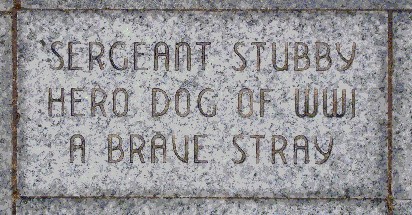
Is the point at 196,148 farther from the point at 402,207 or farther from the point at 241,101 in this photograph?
the point at 402,207

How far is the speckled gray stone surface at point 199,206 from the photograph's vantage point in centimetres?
213

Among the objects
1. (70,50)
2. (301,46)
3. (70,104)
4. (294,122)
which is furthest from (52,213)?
(301,46)

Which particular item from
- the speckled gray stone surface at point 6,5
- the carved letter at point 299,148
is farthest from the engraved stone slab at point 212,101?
the speckled gray stone surface at point 6,5

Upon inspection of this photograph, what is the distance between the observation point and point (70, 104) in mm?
2123

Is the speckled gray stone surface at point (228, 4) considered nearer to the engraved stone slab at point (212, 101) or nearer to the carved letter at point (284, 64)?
the engraved stone slab at point (212, 101)

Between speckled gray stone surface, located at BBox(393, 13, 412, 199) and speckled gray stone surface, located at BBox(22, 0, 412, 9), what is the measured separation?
0.08 metres

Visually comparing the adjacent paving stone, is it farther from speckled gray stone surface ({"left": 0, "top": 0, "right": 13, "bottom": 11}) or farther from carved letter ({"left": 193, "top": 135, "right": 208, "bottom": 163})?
speckled gray stone surface ({"left": 0, "top": 0, "right": 13, "bottom": 11})

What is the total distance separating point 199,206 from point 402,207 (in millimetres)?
718

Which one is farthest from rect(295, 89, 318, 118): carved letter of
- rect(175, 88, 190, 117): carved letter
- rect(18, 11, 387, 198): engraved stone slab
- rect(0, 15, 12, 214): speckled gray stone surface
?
rect(0, 15, 12, 214): speckled gray stone surface

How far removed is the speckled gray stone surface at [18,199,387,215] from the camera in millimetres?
2127

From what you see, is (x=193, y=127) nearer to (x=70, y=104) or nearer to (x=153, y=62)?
(x=153, y=62)

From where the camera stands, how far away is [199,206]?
7.00 feet

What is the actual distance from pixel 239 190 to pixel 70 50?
774 mm

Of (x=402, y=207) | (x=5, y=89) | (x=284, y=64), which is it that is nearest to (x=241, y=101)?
(x=284, y=64)
